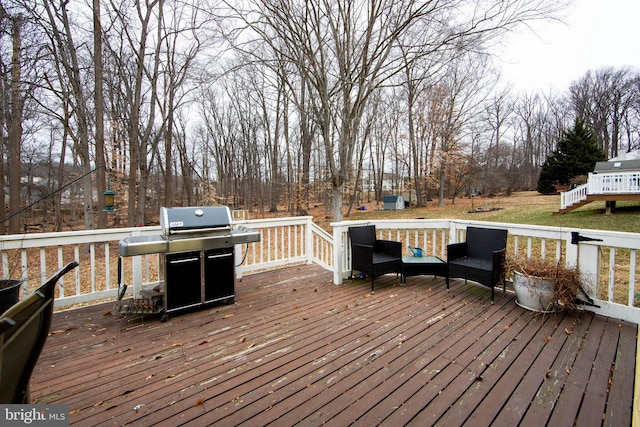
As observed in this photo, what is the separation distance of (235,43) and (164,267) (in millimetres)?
5891

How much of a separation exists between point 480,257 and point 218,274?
326 centimetres

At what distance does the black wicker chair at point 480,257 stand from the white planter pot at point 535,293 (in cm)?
24

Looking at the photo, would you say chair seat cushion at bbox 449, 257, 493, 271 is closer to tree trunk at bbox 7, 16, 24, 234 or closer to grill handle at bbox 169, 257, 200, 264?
grill handle at bbox 169, 257, 200, 264

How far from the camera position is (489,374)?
6.59ft

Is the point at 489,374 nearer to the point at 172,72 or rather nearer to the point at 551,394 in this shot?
the point at 551,394

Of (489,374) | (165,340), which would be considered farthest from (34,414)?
(489,374)

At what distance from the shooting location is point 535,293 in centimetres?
295

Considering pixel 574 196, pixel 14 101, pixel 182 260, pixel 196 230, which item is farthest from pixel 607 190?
pixel 14 101

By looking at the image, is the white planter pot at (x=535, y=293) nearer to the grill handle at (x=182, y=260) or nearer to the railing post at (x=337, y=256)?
the railing post at (x=337, y=256)

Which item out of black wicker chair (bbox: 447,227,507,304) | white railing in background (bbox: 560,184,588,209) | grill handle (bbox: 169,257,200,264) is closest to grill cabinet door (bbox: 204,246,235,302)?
grill handle (bbox: 169,257,200,264)

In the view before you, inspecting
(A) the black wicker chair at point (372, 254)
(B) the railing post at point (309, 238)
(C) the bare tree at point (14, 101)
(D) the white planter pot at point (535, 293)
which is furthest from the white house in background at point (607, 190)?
(C) the bare tree at point (14, 101)

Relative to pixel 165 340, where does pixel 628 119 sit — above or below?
above

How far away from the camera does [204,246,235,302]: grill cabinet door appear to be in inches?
122

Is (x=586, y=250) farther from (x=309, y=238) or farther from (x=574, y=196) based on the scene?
(x=574, y=196)
